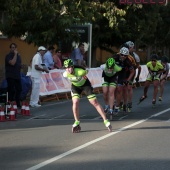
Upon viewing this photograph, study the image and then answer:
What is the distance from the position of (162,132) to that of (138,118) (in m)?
2.40

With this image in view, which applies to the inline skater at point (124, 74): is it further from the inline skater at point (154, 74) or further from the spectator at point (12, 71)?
the spectator at point (12, 71)

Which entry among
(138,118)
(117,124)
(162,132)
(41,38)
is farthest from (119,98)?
(41,38)

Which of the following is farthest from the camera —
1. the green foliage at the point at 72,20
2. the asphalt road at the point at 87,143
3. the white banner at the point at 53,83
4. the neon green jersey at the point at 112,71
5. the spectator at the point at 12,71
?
the green foliage at the point at 72,20

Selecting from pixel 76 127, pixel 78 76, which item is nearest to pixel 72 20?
pixel 78 76

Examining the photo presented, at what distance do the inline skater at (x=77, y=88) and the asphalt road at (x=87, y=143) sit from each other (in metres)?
0.26

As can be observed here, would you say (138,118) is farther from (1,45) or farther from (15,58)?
(1,45)

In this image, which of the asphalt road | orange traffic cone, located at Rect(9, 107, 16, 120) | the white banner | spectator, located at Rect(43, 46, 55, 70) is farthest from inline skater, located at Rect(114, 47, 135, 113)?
spectator, located at Rect(43, 46, 55, 70)

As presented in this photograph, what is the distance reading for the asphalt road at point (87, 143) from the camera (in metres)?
8.40

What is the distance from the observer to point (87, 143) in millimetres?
10156

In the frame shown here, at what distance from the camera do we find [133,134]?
11180mm

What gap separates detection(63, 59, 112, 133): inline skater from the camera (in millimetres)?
11400

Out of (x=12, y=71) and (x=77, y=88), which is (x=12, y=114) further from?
(x=77, y=88)

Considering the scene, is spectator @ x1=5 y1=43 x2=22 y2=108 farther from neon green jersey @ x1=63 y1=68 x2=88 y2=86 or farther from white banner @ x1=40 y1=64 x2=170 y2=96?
neon green jersey @ x1=63 y1=68 x2=88 y2=86

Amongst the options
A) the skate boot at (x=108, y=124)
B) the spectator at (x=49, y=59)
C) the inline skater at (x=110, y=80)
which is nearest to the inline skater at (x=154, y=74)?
the inline skater at (x=110, y=80)
